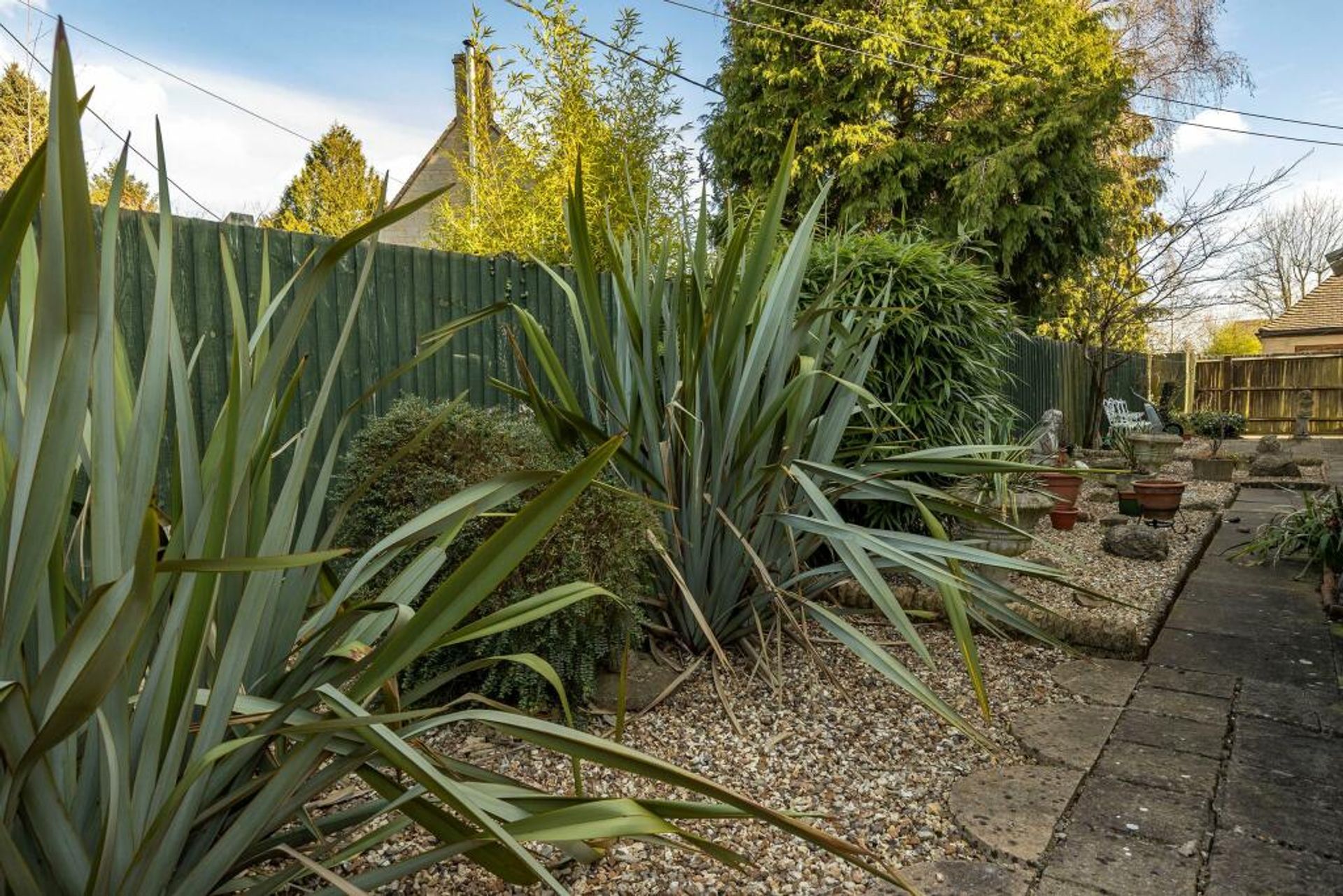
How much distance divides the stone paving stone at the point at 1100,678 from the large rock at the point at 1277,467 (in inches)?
238

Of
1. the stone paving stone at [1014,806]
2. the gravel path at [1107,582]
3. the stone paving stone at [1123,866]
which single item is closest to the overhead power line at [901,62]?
the gravel path at [1107,582]

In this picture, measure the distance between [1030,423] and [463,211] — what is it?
557cm

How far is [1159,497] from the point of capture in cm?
471

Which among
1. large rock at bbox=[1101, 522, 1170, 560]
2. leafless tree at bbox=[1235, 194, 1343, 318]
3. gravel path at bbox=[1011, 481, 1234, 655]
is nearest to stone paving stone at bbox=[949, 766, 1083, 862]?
gravel path at bbox=[1011, 481, 1234, 655]

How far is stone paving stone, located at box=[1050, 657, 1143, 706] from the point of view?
2.29m

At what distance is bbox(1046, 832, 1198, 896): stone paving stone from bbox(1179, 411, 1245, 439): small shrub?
38.2ft

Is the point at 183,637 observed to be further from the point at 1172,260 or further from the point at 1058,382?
the point at 1172,260

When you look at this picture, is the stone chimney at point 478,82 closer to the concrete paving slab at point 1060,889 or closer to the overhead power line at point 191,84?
the overhead power line at point 191,84

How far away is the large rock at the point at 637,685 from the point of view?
2039 millimetres

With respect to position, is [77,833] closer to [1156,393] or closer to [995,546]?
[995,546]

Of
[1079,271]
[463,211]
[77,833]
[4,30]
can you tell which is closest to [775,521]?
[77,833]

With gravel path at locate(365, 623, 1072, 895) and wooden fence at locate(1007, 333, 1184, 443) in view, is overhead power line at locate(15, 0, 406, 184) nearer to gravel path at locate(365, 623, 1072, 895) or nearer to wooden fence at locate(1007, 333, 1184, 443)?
wooden fence at locate(1007, 333, 1184, 443)

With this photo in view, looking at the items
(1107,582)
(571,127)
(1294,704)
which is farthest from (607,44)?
(1294,704)

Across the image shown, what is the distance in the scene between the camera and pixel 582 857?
1.10m
